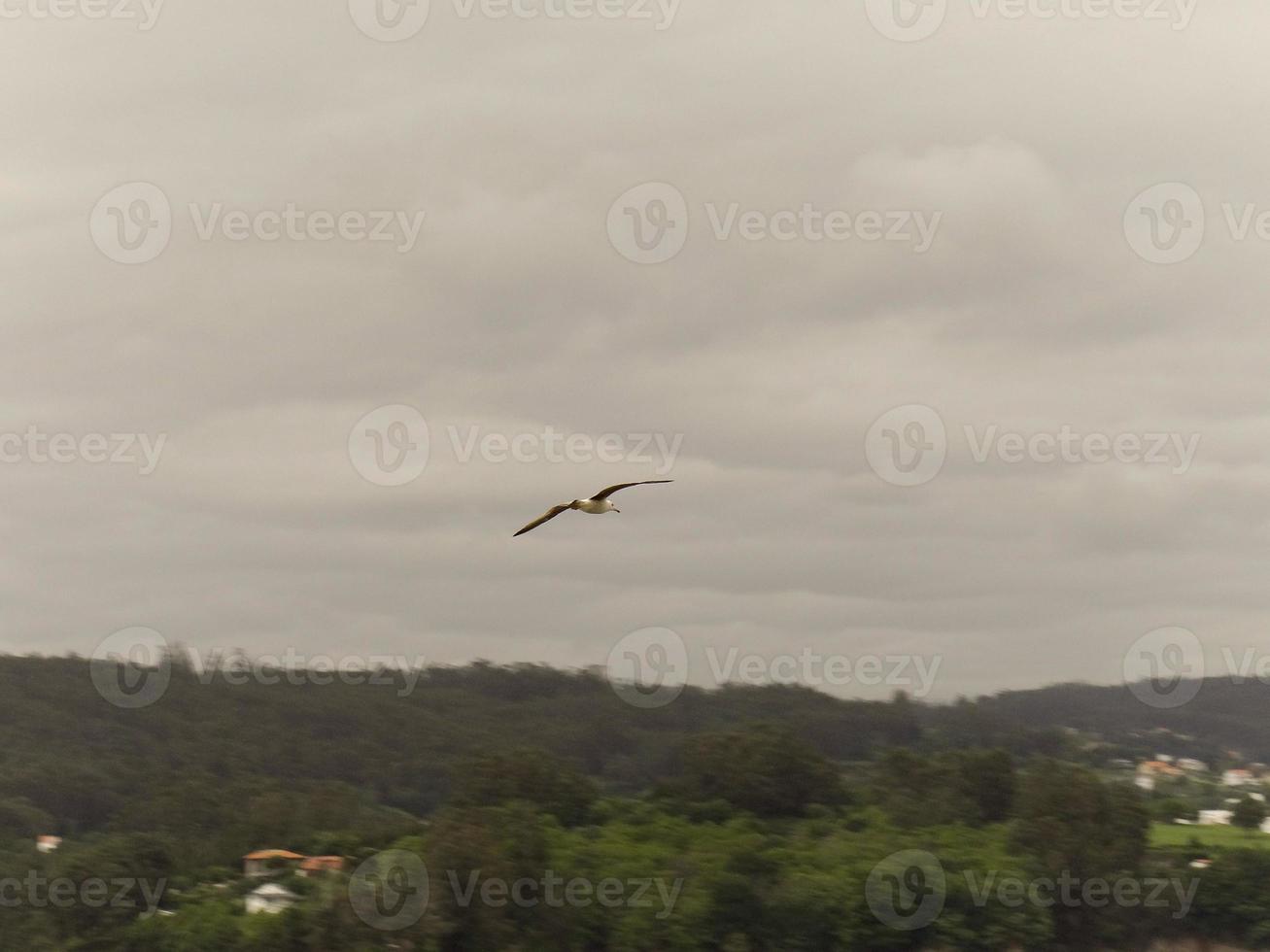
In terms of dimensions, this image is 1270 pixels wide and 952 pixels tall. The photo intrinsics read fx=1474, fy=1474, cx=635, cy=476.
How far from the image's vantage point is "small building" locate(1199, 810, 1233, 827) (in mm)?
73312

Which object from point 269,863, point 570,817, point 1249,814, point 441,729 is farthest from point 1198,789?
point 269,863

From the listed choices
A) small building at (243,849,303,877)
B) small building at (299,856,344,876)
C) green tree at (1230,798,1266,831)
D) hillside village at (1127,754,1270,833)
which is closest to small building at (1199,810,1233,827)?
hillside village at (1127,754,1270,833)

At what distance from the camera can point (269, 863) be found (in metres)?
59.1

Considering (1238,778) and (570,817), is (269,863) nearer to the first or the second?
(570,817)

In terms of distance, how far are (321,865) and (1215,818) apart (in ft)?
149

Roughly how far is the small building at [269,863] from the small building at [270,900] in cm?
179

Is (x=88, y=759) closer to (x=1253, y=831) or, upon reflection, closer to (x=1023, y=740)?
(x=1023, y=740)

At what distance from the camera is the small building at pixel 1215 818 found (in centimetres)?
7331

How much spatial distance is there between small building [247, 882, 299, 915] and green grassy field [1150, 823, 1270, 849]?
37.6m

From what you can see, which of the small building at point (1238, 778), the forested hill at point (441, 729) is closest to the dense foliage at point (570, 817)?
the forested hill at point (441, 729)

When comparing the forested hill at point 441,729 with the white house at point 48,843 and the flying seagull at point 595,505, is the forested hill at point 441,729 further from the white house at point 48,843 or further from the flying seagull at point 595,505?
the flying seagull at point 595,505

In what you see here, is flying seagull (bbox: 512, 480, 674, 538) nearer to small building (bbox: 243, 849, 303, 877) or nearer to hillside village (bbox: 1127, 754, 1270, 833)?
small building (bbox: 243, 849, 303, 877)

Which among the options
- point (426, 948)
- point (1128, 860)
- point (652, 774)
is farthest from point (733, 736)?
point (426, 948)

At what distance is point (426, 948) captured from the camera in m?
49.8
